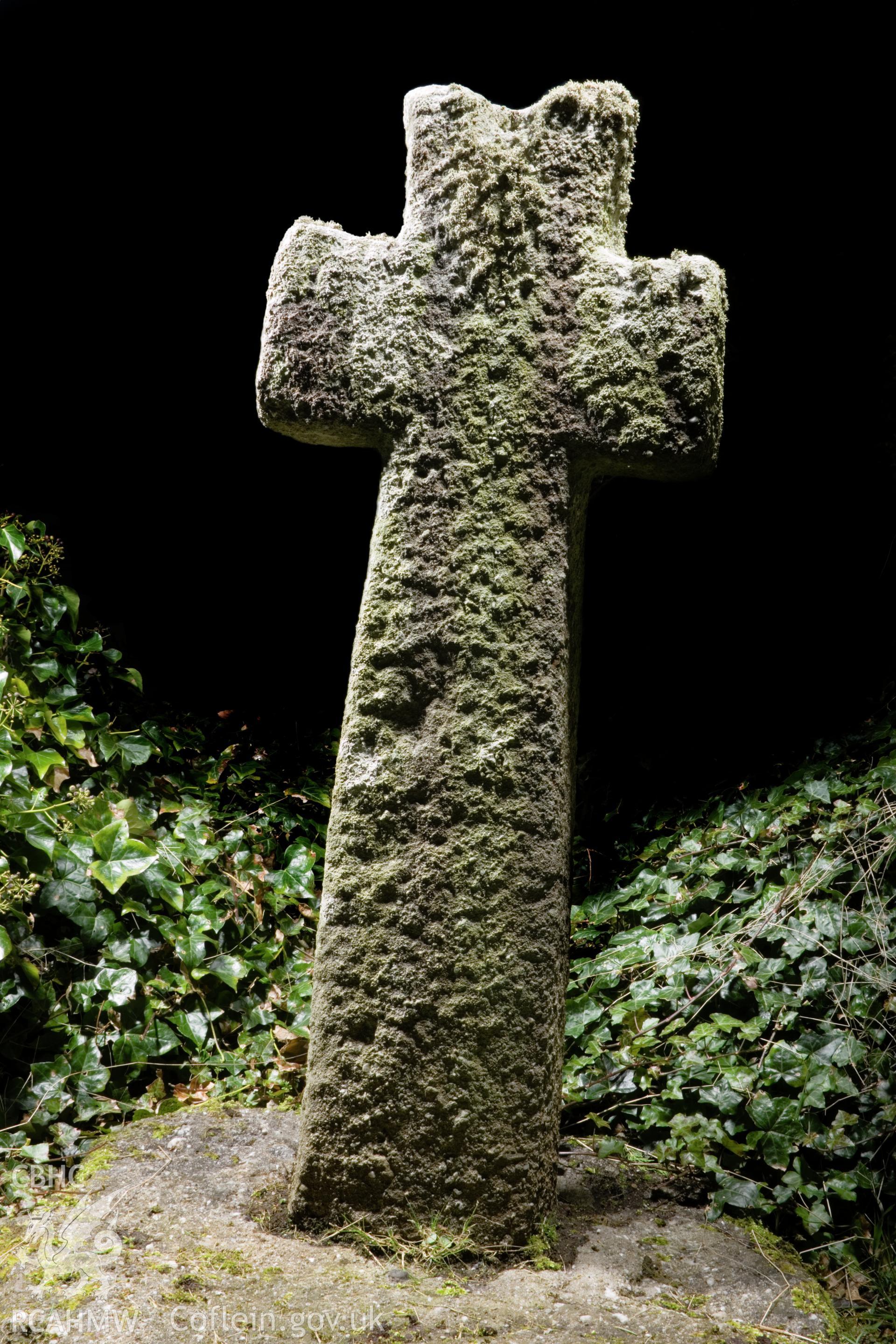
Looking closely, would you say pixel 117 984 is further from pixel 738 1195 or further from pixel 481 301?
pixel 481 301

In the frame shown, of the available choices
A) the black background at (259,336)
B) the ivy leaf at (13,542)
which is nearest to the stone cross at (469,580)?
the ivy leaf at (13,542)

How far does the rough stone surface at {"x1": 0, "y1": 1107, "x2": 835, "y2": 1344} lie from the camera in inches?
63.5

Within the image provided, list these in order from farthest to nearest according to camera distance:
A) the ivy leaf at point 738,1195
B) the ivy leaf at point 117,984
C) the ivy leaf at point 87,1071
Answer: the ivy leaf at point 117,984
the ivy leaf at point 87,1071
the ivy leaf at point 738,1195

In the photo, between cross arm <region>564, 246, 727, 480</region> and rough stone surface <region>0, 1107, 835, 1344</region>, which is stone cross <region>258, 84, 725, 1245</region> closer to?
cross arm <region>564, 246, 727, 480</region>

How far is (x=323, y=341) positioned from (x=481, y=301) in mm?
315

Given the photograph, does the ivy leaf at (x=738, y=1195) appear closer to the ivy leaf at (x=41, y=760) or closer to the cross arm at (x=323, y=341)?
the cross arm at (x=323, y=341)

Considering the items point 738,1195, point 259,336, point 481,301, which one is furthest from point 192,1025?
point 259,336

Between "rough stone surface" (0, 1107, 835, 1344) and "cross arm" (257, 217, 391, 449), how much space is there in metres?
1.48

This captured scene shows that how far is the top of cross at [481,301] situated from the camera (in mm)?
2016

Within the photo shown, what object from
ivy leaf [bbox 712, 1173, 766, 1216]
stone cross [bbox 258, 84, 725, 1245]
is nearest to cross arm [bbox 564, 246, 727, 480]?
stone cross [bbox 258, 84, 725, 1245]

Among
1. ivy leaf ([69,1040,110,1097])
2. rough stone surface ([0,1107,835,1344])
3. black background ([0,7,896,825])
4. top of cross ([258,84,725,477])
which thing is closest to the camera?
rough stone surface ([0,1107,835,1344])

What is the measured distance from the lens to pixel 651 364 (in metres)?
1.96

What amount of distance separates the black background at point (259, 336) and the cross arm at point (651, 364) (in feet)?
6.01

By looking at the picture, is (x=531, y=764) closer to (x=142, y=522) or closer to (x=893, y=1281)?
(x=893, y=1281)
